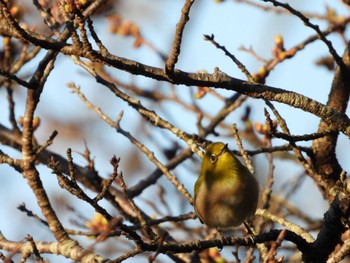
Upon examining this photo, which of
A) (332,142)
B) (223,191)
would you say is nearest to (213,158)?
(223,191)

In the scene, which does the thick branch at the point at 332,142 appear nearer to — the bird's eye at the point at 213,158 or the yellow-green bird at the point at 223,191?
the yellow-green bird at the point at 223,191

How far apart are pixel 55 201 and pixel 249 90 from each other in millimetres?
5795

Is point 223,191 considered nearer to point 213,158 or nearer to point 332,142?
point 213,158

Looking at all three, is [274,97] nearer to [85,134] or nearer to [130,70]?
[130,70]

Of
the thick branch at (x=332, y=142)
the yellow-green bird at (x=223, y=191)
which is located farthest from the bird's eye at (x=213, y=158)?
the thick branch at (x=332, y=142)

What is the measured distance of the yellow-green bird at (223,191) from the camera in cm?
436

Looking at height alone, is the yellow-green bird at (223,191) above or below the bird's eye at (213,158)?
below

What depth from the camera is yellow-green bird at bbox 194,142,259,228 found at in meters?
4.36

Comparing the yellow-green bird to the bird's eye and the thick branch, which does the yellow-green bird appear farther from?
the thick branch

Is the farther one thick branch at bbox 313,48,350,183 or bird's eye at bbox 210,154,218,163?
bird's eye at bbox 210,154,218,163

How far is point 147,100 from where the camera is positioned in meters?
6.74

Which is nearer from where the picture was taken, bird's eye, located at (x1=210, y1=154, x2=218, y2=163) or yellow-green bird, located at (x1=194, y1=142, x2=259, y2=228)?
yellow-green bird, located at (x1=194, y1=142, x2=259, y2=228)

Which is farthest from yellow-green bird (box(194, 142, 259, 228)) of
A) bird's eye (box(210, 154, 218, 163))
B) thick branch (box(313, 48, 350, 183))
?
thick branch (box(313, 48, 350, 183))

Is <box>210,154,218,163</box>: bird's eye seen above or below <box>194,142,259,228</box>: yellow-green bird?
above
